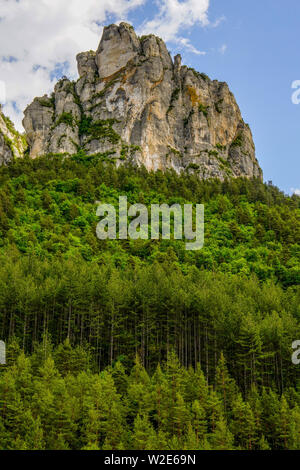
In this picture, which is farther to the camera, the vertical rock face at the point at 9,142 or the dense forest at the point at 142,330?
the vertical rock face at the point at 9,142

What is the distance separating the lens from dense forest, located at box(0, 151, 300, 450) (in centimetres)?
2777

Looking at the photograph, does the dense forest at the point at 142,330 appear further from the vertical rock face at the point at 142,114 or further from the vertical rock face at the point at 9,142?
the vertical rock face at the point at 142,114

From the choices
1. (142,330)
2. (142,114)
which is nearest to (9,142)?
(142,114)

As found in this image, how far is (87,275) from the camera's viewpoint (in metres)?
49.9

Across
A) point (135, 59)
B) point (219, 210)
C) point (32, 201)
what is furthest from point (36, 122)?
point (219, 210)

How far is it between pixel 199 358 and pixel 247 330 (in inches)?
348

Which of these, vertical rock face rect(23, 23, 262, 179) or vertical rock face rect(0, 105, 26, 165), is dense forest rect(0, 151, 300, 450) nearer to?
vertical rock face rect(0, 105, 26, 165)

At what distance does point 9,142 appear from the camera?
14600cm

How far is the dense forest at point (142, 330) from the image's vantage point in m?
27.8

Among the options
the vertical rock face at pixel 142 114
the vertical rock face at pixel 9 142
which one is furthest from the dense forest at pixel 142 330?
the vertical rock face at pixel 142 114

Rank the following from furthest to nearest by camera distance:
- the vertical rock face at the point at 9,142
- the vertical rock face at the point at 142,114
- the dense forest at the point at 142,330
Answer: the vertical rock face at the point at 142,114, the vertical rock face at the point at 9,142, the dense forest at the point at 142,330

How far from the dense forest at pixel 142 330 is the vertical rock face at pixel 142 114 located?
60254mm

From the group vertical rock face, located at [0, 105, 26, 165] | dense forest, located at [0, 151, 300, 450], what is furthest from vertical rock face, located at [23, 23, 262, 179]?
dense forest, located at [0, 151, 300, 450]
